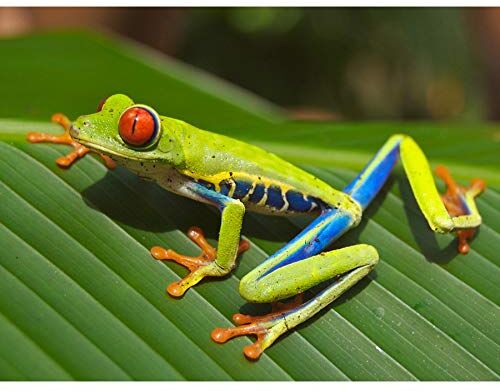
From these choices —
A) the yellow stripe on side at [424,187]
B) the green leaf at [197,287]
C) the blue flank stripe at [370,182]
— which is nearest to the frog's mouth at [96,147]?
the green leaf at [197,287]

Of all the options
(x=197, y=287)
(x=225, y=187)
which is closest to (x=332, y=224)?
(x=225, y=187)

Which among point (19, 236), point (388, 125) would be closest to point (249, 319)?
point (19, 236)

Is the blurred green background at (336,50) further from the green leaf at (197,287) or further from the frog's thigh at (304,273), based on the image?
the frog's thigh at (304,273)

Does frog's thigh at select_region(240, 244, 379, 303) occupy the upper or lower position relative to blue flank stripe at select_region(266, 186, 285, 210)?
lower

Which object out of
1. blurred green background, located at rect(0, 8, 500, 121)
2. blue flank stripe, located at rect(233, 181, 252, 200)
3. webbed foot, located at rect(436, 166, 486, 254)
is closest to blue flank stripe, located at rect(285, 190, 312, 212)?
blue flank stripe, located at rect(233, 181, 252, 200)

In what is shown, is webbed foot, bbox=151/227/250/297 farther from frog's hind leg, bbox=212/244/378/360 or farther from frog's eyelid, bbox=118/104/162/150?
frog's eyelid, bbox=118/104/162/150

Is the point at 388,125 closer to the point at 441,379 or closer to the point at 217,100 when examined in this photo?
the point at 217,100
